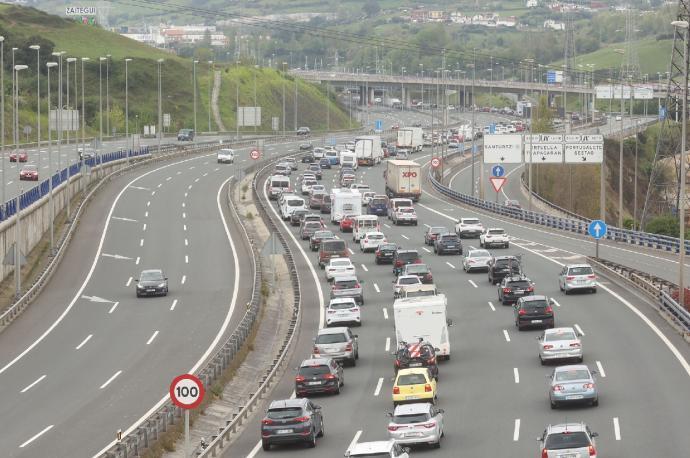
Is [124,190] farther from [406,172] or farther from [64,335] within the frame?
[64,335]

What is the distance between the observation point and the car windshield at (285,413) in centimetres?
3666

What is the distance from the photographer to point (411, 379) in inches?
1642

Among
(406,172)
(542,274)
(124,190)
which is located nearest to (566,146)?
(406,172)

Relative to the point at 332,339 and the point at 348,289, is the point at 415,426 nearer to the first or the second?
the point at 332,339

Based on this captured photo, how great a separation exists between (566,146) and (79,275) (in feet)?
160

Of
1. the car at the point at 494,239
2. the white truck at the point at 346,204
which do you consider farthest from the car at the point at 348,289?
the white truck at the point at 346,204

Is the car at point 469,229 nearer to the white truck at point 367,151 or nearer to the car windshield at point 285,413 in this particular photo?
the car windshield at point 285,413

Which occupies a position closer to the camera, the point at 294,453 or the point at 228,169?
the point at 294,453

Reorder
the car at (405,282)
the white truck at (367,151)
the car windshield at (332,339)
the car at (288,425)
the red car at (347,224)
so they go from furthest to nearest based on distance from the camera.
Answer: the white truck at (367,151) < the red car at (347,224) < the car at (405,282) < the car windshield at (332,339) < the car at (288,425)

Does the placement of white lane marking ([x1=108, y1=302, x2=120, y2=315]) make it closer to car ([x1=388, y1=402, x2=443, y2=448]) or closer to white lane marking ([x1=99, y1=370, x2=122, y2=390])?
white lane marking ([x1=99, y1=370, x2=122, y2=390])

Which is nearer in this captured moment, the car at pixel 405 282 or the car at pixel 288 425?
the car at pixel 288 425

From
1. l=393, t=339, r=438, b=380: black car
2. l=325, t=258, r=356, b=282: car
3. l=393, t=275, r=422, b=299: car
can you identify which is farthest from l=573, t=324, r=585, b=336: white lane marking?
l=325, t=258, r=356, b=282: car

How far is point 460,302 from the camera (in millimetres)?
62500

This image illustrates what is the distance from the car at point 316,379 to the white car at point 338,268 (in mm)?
23889
